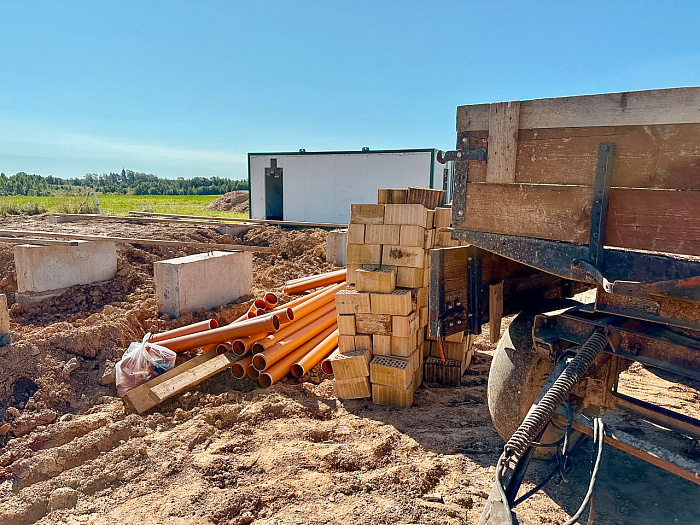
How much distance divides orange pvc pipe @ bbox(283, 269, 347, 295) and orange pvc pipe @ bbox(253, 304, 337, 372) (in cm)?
146

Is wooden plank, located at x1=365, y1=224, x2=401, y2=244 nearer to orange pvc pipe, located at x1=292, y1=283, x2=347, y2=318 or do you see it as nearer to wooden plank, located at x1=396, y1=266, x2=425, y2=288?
wooden plank, located at x1=396, y1=266, x2=425, y2=288

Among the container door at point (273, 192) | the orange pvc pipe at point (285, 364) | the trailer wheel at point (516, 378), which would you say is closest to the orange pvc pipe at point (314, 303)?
the orange pvc pipe at point (285, 364)

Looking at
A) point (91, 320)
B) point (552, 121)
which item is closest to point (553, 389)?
point (552, 121)

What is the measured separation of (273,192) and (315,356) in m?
17.2

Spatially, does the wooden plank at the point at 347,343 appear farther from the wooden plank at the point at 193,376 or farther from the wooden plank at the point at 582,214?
the wooden plank at the point at 582,214

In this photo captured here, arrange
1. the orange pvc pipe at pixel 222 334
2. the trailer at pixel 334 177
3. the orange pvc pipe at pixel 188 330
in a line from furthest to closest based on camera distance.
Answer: the trailer at pixel 334 177 → the orange pvc pipe at pixel 188 330 → the orange pvc pipe at pixel 222 334

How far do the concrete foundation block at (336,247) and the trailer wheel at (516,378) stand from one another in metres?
7.87

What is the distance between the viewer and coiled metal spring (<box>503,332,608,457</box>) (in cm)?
209

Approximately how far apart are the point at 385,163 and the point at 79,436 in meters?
14.6

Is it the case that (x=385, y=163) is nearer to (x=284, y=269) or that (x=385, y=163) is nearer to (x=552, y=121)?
Result: (x=284, y=269)

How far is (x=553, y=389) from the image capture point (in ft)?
7.62

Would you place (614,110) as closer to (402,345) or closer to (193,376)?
(402,345)

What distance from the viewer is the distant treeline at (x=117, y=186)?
2458 inches

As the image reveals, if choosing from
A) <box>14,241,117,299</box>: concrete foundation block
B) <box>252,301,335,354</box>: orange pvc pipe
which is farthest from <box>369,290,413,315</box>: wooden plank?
<box>14,241,117,299</box>: concrete foundation block
